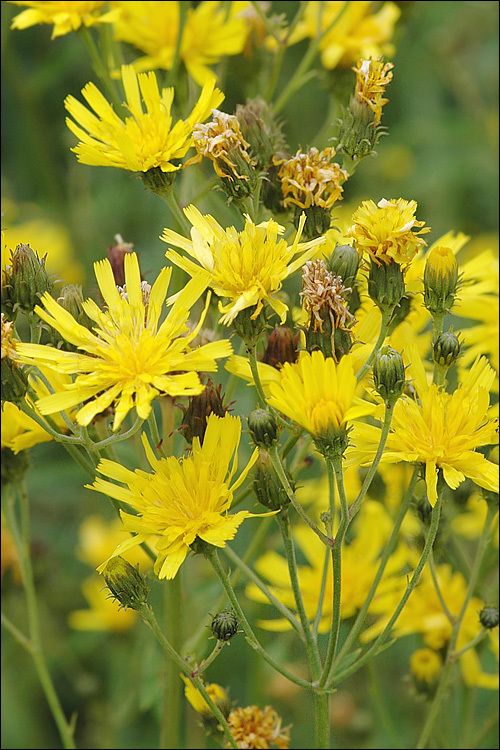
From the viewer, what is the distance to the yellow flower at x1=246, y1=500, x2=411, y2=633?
2.52 metres

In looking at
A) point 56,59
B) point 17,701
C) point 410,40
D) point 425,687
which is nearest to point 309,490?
point 425,687

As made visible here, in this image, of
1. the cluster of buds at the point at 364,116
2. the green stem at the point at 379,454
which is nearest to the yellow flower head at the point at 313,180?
the cluster of buds at the point at 364,116

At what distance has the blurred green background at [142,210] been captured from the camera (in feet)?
10.1

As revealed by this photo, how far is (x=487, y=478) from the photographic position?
5.72ft

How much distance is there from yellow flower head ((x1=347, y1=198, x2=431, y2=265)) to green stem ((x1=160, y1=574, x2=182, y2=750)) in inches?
35.6

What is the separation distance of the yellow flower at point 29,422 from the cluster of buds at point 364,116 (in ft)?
2.64

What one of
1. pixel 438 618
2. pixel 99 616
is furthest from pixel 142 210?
pixel 438 618

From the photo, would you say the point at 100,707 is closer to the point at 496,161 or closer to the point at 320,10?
the point at 320,10

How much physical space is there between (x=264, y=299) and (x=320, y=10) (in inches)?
53.9

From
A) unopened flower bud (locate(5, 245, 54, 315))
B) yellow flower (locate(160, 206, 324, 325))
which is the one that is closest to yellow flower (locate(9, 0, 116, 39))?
unopened flower bud (locate(5, 245, 54, 315))

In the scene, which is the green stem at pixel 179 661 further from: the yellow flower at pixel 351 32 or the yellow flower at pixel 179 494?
the yellow flower at pixel 351 32

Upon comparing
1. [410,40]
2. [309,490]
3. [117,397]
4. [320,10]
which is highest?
[410,40]

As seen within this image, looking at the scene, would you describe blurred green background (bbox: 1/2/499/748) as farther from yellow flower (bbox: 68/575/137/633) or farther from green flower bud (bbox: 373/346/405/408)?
green flower bud (bbox: 373/346/405/408)

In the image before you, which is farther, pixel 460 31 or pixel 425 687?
pixel 460 31
